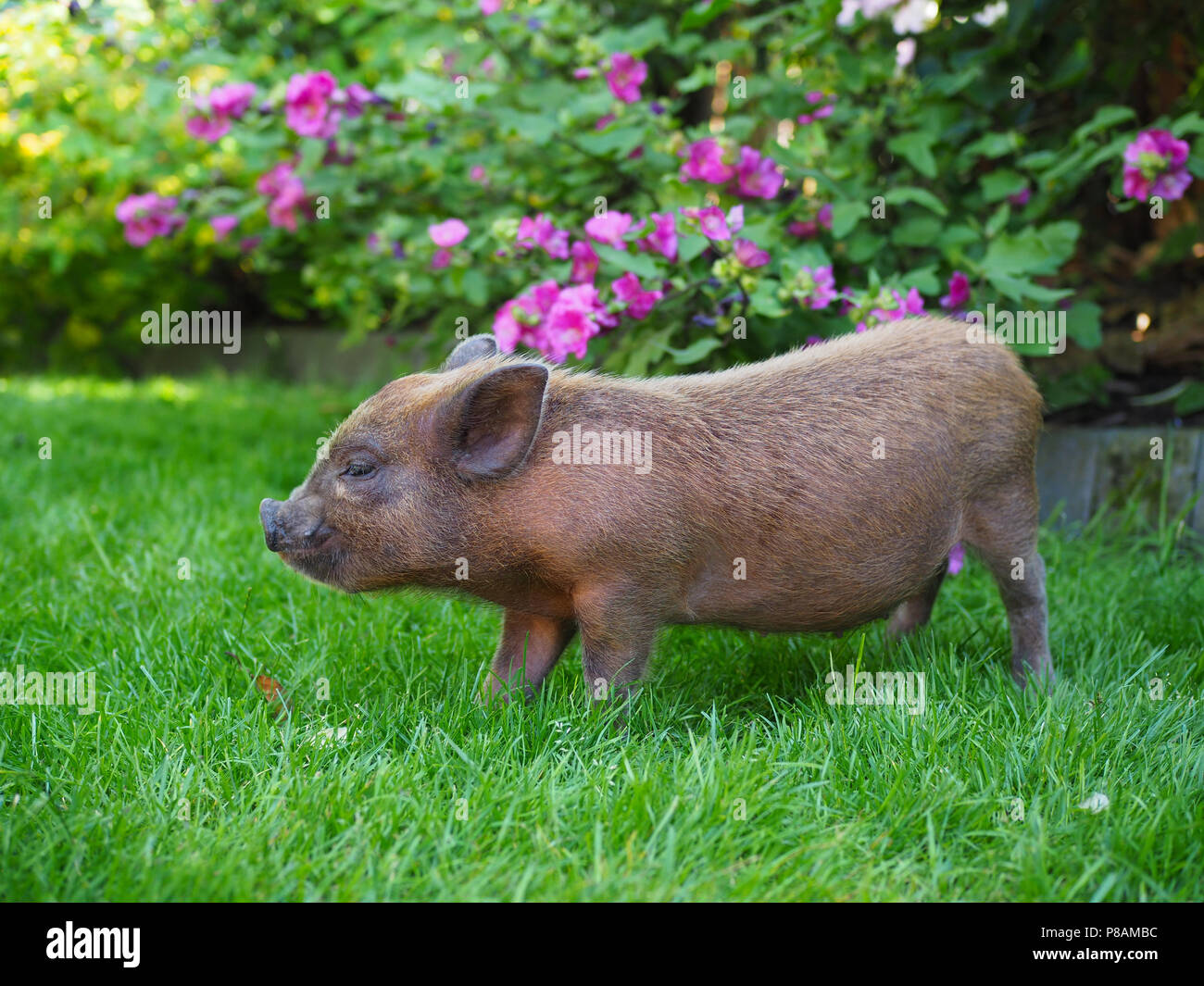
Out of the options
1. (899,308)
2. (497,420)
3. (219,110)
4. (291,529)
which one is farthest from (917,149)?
(219,110)

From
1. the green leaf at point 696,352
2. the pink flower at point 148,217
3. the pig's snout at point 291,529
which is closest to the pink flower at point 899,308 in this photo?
the green leaf at point 696,352

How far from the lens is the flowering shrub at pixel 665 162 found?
4.18 metres

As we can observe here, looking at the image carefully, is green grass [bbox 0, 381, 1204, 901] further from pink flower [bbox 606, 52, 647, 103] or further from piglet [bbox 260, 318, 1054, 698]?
pink flower [bbox 606, 52, 647, 103]

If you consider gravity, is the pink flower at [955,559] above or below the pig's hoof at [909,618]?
above

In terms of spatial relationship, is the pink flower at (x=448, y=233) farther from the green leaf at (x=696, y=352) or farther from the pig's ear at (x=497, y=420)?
the pig's ear at (x=497, y=420)

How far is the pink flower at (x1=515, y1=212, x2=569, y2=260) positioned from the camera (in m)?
4.30

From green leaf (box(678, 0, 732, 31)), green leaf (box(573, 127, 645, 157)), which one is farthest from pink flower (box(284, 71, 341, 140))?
green leaf (box(678, 0, 732, 31))

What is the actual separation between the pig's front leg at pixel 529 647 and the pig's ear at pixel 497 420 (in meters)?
0.48

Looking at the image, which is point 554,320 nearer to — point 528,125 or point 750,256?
point 750,256

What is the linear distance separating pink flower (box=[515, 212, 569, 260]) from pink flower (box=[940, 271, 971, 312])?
139 centimetres

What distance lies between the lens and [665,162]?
15.3 feet

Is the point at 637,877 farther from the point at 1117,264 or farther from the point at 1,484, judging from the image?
the point at 1117,264

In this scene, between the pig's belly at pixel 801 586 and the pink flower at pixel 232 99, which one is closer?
the pig's belly at pixel 801 586
